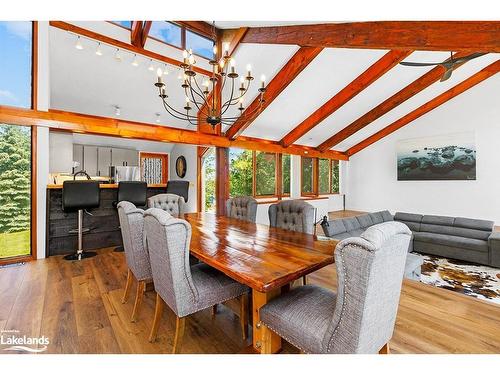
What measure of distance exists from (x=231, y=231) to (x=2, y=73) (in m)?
3.84

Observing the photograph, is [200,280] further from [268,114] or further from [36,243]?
[268,114]

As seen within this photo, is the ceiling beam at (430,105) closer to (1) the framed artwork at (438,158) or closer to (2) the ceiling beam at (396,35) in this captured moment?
(1) the framed artwork at (438,158)

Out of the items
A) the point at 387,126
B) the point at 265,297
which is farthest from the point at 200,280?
the point at 387,126

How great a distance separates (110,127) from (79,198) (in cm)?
131

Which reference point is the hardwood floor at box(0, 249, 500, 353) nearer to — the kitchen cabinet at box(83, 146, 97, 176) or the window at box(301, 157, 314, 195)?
the kitchen cabinet at box(83, 146, 97, 176)

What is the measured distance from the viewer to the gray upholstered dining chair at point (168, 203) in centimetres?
339

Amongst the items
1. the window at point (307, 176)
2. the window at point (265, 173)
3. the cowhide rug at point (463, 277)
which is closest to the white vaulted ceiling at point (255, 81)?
the window at point (265, 173)

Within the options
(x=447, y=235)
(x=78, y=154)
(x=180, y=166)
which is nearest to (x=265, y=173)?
(x=180, y=166)

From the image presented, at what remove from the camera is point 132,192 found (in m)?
3.93

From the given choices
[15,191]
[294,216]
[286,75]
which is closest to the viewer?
[294,216]

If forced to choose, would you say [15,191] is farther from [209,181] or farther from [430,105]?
[430,105]

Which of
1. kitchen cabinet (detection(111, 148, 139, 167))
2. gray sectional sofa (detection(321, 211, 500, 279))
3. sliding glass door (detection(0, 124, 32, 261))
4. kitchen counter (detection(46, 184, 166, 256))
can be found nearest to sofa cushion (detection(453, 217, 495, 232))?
gray sectional sofa (detection(321, 211, 500, 279))

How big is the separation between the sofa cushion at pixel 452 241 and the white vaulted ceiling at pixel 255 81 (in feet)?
10.6

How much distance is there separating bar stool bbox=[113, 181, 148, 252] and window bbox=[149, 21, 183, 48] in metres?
2.48
